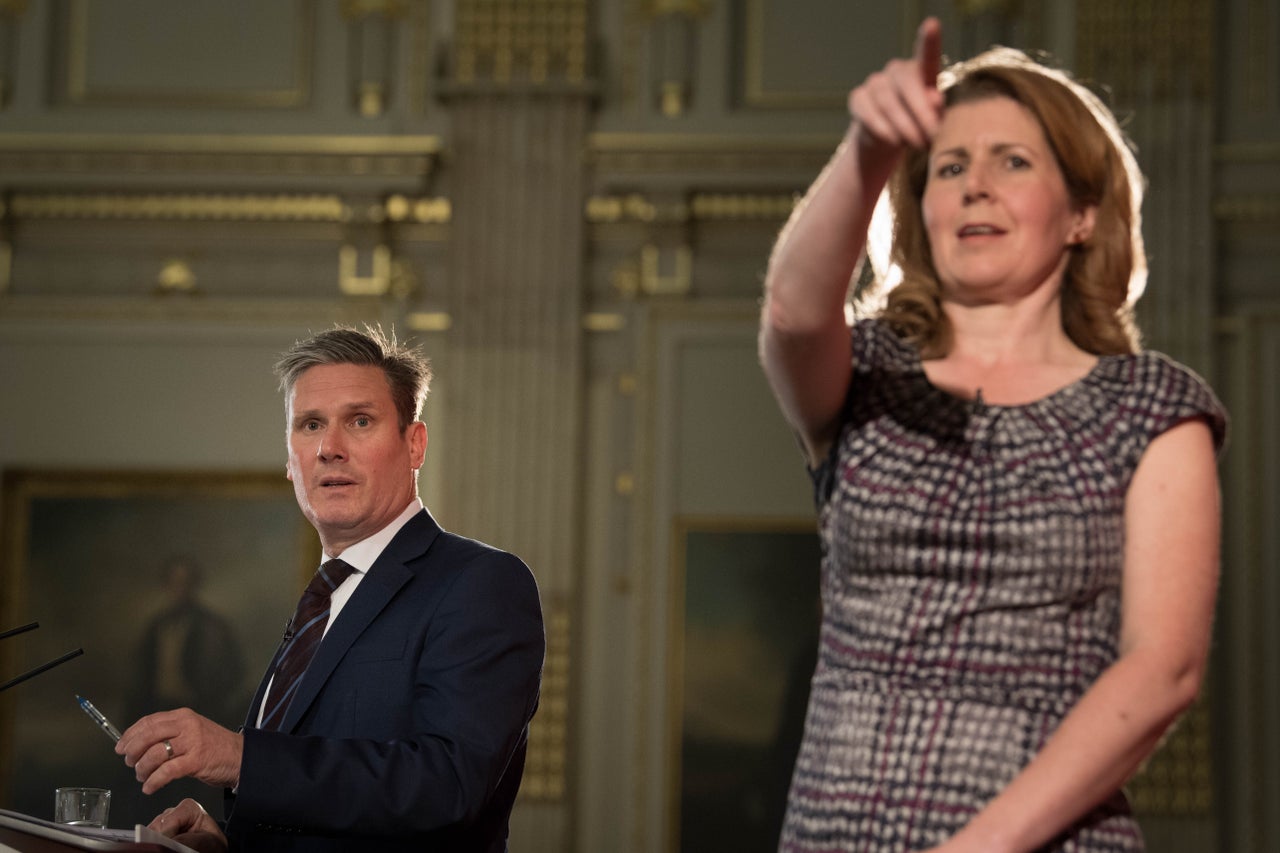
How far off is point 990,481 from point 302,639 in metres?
1.33

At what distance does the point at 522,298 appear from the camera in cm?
666

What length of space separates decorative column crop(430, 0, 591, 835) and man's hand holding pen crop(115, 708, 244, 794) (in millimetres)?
4339

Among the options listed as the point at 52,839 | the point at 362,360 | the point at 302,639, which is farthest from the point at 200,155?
the point at 52,839

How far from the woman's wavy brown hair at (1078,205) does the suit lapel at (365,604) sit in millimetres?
1094

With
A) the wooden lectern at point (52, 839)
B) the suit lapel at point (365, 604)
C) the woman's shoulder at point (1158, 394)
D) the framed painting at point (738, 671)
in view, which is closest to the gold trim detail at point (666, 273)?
the framed painting at point (738, 671)

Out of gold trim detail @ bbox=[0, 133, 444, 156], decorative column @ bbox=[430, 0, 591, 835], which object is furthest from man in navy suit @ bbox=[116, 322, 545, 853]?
gold trim detail @ bbox=[0, 133, 444, 156]

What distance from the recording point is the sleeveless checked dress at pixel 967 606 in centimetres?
137

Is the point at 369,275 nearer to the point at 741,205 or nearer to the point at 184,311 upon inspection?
the point at 184,311

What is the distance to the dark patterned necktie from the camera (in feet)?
7.78

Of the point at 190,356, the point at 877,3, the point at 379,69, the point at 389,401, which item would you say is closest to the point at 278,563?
the point at 190,356

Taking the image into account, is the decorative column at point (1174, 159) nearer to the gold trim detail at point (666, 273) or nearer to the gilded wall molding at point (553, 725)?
the gold trim detail at point (666, 273)

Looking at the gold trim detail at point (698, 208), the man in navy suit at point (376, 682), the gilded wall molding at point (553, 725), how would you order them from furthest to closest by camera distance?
the gold trim detail at point (698, 208) < the gilded wall molding at point (553, 725) < the man in navy suit at point (376, 682)

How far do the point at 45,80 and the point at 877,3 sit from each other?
3531 millimetres

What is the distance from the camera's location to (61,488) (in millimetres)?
6727
